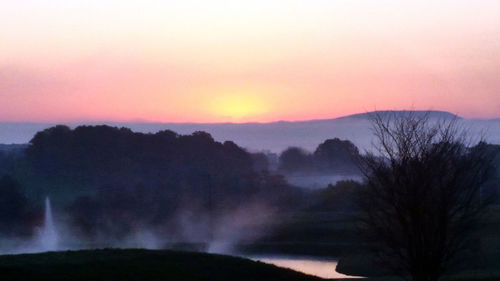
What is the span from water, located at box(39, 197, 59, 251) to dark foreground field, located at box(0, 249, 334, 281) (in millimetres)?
30320

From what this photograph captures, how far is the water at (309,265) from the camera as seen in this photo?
133 ft

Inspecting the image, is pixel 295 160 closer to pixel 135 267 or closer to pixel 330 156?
pixel 330 156

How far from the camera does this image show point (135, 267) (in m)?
24.2

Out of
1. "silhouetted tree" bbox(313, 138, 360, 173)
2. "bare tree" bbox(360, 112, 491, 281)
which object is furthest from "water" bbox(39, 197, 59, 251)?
"silhouetted tree" bbox(313, 138, 360, 173)

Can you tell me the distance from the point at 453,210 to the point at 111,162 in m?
72.4

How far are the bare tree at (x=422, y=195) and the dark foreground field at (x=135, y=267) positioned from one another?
215 inches

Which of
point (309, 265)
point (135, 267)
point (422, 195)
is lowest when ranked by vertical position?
point (309, 265)

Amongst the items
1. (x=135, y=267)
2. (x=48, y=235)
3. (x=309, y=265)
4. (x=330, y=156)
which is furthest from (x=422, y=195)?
(x=330, y=156)

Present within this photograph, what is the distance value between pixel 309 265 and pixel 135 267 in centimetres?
2269

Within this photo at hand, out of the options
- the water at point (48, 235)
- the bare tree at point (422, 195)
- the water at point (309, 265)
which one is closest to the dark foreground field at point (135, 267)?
the bare tree at point (422, 195)

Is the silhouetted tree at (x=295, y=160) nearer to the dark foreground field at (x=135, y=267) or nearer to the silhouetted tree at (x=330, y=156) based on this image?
the silhouetted tree at (x=330, y=156)

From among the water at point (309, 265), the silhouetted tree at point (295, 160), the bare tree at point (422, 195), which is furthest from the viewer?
the silhouetted tree at point (295, 160)

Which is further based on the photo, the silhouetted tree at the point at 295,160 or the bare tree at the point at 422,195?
the silhouetted tree at the point at 295,160

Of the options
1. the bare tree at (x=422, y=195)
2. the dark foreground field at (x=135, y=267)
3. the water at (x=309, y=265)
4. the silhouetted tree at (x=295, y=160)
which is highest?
the bare tree at (x=422, y=195)
